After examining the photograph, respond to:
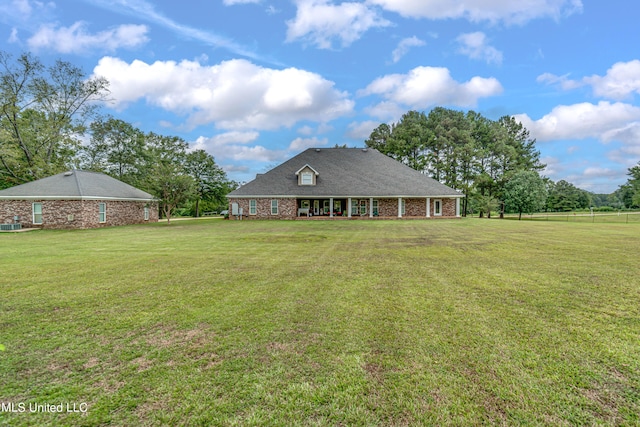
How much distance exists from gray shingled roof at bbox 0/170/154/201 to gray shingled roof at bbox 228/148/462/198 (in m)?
9.49

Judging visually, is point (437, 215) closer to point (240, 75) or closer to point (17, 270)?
point (240, 75)

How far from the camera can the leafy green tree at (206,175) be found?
4156 centimetres

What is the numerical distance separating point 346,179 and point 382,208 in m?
4.60

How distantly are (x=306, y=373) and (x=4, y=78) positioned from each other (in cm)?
3667

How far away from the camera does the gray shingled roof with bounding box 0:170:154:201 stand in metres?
19.9

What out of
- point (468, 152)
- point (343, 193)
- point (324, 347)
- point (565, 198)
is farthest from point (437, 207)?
point (565, 198)

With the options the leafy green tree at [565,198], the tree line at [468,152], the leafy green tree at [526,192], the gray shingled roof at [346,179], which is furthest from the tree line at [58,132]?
the leafy green tree at [565,198]

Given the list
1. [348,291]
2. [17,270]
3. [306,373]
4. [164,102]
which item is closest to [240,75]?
[164,102]

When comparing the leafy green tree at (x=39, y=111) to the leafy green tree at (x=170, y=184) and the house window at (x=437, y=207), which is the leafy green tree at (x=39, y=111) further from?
the house window at (x=437, y=207)

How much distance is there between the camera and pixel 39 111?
91.9 feet

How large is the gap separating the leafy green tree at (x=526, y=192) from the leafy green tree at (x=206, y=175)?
38.0m

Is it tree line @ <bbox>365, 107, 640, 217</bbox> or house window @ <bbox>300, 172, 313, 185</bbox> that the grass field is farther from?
tree line @ <bbox>365, 107, 640, 217</bbox>

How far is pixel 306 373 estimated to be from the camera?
8.97 ft

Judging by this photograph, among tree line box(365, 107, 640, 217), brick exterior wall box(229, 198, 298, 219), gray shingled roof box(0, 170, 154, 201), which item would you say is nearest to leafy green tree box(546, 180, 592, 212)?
tree line box(365, 107, 640, 217)
